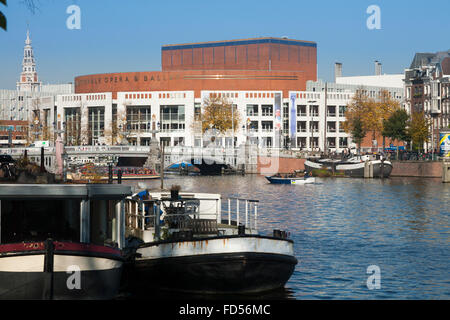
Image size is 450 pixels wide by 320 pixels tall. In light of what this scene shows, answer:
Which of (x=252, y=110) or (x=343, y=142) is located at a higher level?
(x=252, y=110)

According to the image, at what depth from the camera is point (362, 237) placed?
140 feet

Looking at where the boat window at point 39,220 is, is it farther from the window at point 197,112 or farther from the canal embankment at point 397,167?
the window at point 197,112

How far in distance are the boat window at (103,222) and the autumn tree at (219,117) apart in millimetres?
116145

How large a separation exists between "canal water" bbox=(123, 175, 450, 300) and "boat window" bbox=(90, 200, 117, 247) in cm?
566

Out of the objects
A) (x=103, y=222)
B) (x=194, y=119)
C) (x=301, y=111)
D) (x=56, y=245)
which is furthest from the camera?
(x=301, y=111)

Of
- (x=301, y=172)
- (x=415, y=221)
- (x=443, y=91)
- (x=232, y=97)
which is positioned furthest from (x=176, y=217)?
(x=232, y=97)

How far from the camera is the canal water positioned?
28516 mm

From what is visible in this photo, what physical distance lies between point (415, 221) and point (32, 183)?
3349cm

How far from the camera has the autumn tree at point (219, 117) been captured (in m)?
142

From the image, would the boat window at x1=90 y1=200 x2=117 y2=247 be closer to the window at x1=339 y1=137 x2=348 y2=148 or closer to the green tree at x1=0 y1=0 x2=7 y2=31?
the green tree at x1=0 y1=0 x2=7 y2=31

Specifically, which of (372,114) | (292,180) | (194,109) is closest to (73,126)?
(194,109)

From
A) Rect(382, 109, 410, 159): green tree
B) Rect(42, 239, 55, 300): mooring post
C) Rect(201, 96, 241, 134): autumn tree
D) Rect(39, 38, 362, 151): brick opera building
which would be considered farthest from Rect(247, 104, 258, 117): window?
Rect(42, 239, 55, 300): mooring post

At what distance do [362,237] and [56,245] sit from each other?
81.4 ft

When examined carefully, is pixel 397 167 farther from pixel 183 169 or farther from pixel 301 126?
pixel 301 126
